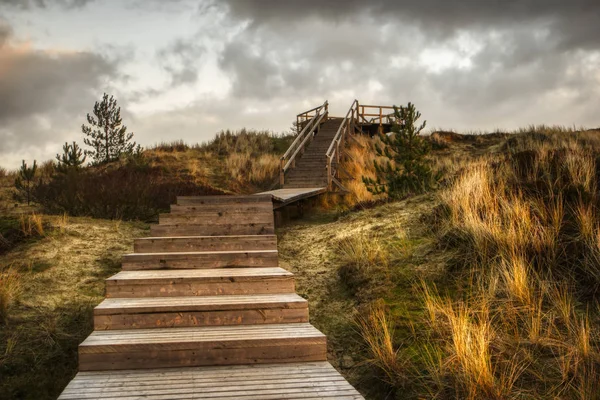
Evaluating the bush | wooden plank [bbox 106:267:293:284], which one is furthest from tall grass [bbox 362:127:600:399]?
the bush

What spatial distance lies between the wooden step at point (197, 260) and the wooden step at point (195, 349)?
1.75 m

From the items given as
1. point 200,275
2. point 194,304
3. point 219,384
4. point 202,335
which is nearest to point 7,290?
point 200,275

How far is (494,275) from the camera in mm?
4945

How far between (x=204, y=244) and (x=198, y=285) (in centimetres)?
159

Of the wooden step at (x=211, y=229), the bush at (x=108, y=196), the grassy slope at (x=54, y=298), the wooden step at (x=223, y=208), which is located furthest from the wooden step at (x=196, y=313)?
the bush at (x=108, y=196)

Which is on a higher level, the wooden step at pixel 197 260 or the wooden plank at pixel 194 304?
the wooden step at pixel 197 260

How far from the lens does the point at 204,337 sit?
4.01 metres

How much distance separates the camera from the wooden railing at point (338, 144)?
49.9 feet

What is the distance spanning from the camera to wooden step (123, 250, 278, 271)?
19.1ft

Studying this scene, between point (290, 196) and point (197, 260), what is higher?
point (290, 196)

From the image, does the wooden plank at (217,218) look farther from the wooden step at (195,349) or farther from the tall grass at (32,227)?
the wooden step at (195,349)

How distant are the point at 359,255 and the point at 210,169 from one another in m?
12.4

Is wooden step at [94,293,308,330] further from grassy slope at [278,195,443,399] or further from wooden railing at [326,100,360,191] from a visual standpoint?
wooden railing at [326,100,360,191]

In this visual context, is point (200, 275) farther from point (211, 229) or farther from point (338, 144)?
point (338, 144)
